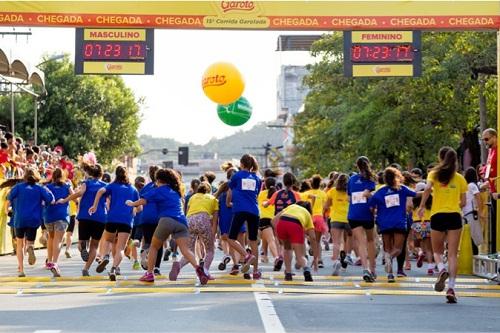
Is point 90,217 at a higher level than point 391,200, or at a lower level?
lower

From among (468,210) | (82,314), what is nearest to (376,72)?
(468,210)

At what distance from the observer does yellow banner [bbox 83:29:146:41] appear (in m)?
22.1

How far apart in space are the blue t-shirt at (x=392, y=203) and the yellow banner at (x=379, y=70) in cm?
466

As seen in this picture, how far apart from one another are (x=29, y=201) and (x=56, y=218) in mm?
594

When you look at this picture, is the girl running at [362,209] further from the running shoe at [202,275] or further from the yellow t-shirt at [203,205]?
the running shoe at [202,275]

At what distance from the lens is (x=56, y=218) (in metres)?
20.1

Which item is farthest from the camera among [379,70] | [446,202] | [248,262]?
[379,70]

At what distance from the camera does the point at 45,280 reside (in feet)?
60.2

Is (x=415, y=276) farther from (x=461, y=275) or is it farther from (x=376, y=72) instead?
(x=376, y=72)

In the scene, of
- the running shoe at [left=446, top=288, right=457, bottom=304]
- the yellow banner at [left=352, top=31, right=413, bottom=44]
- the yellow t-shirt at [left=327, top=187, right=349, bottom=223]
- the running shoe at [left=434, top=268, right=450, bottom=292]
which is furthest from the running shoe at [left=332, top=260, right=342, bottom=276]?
the running shoe at [left=446, top=288, right=457, bottom=304]

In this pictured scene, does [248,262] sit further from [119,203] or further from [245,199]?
[119,203]

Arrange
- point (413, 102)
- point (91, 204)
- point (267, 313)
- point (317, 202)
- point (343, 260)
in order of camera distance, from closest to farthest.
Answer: point (267, 313) → point (91, 204) → point (343, 260) → point (317, 202) → point (413, 102)

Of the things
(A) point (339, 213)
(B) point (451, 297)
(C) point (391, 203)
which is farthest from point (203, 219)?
(B) point (451, 297)

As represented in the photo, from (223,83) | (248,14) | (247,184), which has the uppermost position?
(248,14)
